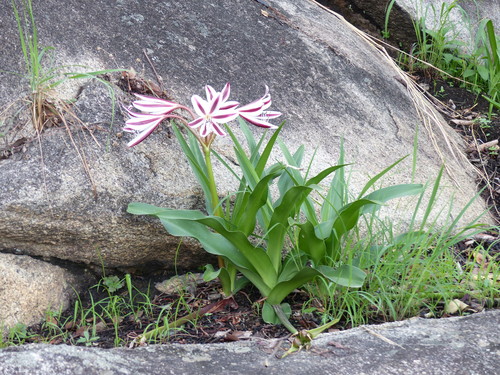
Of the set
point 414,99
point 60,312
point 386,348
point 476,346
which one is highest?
point 414,99

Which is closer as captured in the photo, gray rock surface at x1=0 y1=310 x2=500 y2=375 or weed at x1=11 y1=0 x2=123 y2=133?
gray rock surface at x1=0 y1=310 x2=500 y2=375

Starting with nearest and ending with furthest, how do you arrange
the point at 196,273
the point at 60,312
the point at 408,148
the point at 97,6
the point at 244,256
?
1. the point at 244,256
2. the point at 60,312
3. the point at 196,273
4. the point at 97,6
5. the point at 408,148

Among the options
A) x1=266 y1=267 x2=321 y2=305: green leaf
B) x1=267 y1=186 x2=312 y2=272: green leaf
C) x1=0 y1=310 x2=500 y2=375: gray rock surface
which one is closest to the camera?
x1=0 y1=310 x2=500 y2=375: gray rock surface

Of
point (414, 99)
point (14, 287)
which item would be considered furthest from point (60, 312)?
point (414, 99)

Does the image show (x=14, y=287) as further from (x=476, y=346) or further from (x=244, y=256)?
(x=476, y=346)

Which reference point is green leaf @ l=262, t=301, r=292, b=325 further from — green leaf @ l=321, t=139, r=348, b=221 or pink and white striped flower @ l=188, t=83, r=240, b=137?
pink and white striped flower @ l=188, t=83, r=240, b=137

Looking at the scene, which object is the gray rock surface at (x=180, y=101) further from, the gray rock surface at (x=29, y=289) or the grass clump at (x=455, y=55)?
the grass clump at (x=455, y=55)

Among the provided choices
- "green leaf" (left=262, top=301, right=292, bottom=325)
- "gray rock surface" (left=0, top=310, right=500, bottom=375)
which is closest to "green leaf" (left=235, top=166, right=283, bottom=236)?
"green leaf" (left=262, top=301, right=292, bottom=325)
